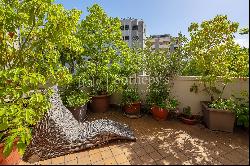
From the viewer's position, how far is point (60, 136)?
13.6 feet

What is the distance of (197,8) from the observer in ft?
10.0

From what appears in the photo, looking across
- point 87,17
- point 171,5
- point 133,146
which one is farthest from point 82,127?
point 87,17

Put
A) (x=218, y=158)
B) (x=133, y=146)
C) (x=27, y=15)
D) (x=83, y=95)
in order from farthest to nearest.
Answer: (x=83, y=95), (x=133, y=146), (x=27, y=15), (x=218, y=158)

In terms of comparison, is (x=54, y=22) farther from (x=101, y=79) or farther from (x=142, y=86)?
(x=142, y=86)

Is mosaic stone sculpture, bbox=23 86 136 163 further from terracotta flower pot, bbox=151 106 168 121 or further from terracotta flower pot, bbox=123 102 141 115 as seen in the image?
terracotta flower pot, bbox=123 102 141 115

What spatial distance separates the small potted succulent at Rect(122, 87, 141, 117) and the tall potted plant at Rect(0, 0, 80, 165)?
2758 millimetres

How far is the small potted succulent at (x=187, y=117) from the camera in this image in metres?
5.55

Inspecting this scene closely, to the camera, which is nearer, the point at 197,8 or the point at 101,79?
the point at 197,8

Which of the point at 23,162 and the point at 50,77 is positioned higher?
the point at 50,77

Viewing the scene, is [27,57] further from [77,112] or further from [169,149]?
[169,149]

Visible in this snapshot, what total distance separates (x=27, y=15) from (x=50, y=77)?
1.30 meters

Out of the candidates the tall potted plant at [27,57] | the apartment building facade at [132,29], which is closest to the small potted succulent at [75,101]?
the tall potted plant at [27,57]

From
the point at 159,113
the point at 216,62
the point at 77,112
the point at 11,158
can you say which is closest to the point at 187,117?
the point at 159,113

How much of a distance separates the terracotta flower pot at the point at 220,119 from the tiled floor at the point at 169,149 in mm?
186
